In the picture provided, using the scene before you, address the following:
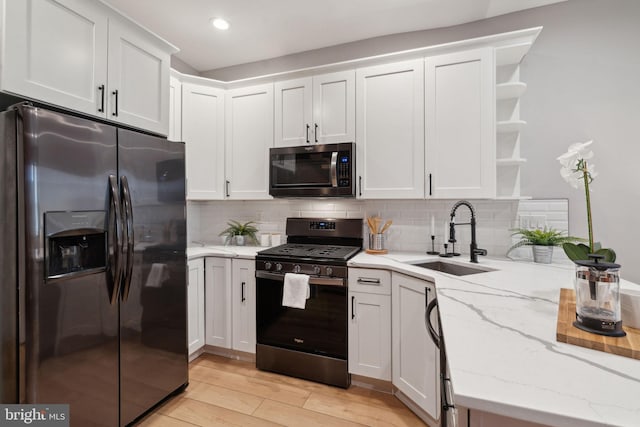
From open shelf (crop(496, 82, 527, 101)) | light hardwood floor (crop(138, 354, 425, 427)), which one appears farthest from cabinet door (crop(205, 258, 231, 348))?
open shelf (crop(496, 82, 527, 101))

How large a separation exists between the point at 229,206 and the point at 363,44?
208cm

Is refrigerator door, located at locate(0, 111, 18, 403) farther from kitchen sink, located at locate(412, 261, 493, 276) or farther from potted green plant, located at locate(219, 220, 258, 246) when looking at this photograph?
kitchen sink, located at locate(412, 261, 493, 276)

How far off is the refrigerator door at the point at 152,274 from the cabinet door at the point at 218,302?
1.53ft

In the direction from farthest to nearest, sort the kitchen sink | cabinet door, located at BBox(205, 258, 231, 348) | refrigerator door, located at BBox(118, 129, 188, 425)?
cabinet door, located at BBox(205, 258, 231, 348), the kitchen sink, refrigerator door, located at BBox(118, 129, 188, 425)

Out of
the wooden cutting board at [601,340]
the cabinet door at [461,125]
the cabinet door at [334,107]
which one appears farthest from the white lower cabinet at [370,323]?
the wooden cutting board at [601,340]

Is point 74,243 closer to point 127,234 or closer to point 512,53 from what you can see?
point 127,234

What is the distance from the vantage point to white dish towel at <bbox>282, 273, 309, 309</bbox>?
7.28 feet

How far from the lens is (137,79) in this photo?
6.41 ft

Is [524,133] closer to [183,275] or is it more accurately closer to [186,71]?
[183,275]

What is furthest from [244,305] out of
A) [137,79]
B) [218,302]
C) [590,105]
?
[590,105]

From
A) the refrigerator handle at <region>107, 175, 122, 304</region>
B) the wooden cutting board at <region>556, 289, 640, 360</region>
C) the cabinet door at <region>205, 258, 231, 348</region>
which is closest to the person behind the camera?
the wooden cutting board at <region>556, 289, 640, 360</region>

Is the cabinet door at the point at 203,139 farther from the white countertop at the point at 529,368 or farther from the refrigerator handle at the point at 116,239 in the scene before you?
the white countertop at the point at 529,368

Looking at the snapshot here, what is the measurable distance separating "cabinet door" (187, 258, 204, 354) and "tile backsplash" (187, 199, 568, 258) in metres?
0.75

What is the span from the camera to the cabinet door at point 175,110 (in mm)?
2623
